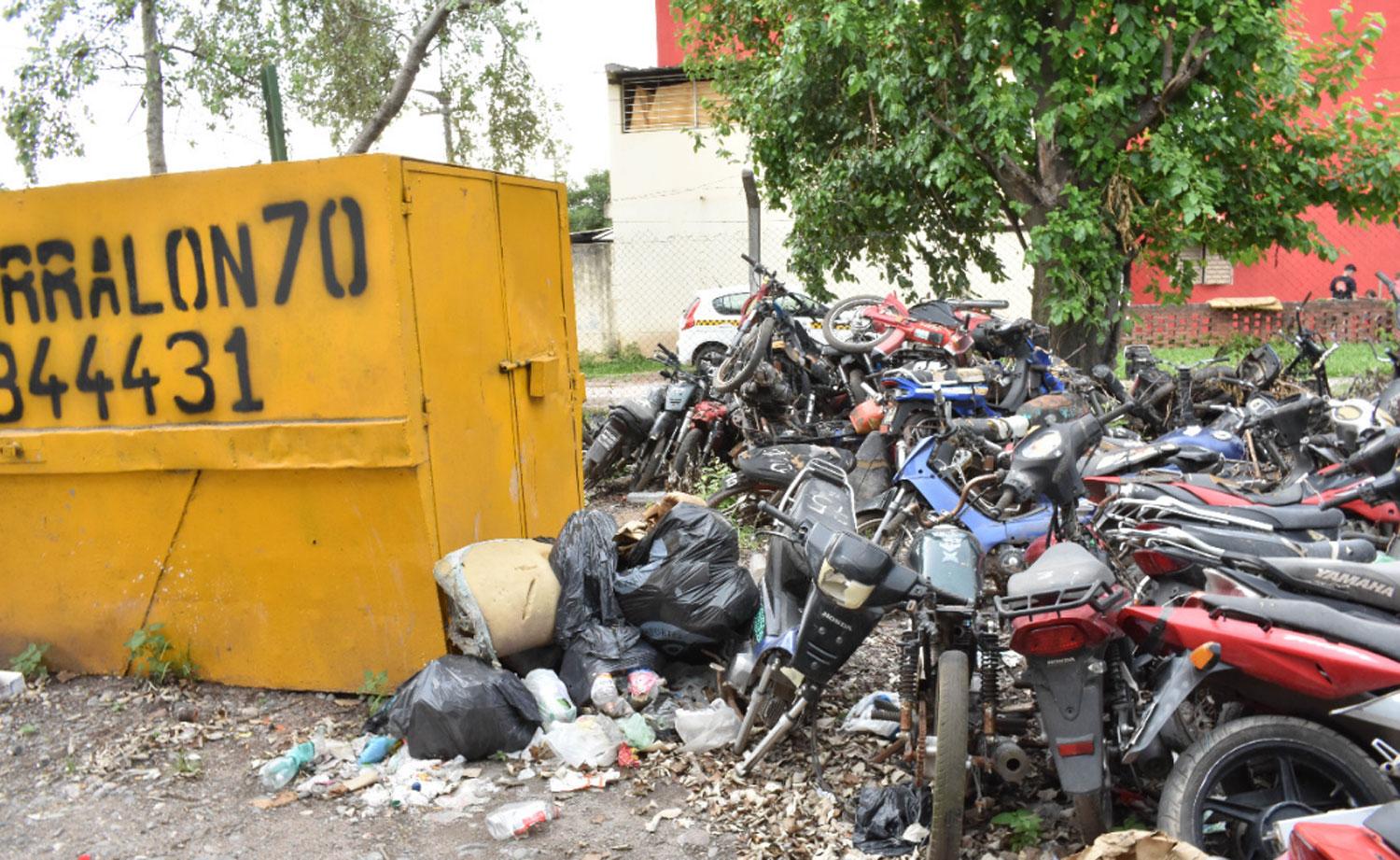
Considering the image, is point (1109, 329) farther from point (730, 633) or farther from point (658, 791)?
point (658, 791)

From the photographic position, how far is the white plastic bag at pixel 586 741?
4113 mm

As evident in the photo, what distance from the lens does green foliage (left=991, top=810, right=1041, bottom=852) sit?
10.9ft

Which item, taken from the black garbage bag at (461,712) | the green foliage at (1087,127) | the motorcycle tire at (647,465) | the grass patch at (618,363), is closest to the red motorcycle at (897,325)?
the green foliage at (1087,127)

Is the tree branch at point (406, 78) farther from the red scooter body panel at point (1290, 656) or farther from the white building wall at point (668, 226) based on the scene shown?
the white building wall at point (668, 226)

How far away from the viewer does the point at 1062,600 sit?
9.86 ft

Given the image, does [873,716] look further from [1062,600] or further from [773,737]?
[1062,600]

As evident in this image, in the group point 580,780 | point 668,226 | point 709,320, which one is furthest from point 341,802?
point 668,226

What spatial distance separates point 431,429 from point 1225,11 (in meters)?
6.96

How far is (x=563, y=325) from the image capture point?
5699 millimetres

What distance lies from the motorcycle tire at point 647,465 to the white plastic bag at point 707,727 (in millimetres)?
4405

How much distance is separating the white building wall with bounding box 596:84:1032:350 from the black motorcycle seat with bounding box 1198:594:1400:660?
16078 millimetres

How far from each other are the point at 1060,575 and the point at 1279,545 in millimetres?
921

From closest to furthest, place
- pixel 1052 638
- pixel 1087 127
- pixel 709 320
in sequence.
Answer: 1. pixel 1052 638
2. pixel 1087 127
3. pixel 709 320

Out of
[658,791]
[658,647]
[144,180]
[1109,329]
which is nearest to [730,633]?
[658,647]
